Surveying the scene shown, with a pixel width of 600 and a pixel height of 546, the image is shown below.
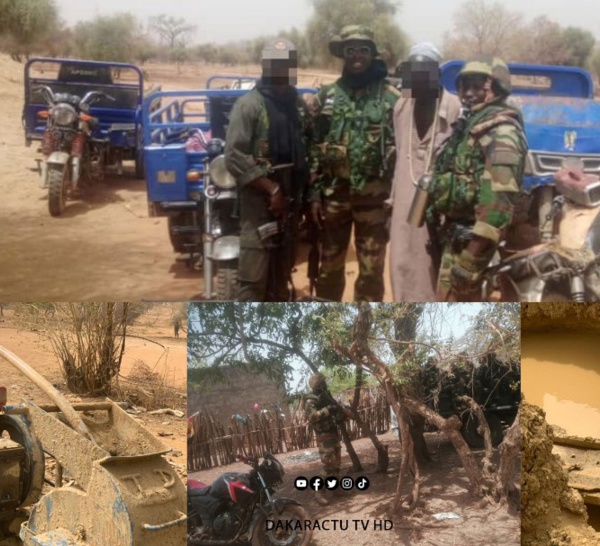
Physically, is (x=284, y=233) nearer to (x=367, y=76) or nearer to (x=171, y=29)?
(x=367, y=76)

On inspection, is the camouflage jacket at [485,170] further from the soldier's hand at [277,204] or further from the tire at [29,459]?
the tire at [29,459]

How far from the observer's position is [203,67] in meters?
4.96

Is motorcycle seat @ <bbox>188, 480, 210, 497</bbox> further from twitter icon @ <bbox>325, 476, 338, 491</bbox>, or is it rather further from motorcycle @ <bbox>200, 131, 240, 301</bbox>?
motorcycle @ <bbox>200, 131, 240, 301</bbox>

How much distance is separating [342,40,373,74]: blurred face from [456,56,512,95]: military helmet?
48 centimetres

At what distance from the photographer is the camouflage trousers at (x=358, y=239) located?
5.05m

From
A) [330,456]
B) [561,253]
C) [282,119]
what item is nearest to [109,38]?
[282,119]

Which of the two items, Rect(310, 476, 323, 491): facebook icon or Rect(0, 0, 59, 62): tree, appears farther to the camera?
Rect(0, 0, 59, 62): tree

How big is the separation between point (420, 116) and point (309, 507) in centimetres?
205

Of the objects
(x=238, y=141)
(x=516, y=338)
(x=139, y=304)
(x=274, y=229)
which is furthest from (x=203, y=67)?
(x=516, y=338)

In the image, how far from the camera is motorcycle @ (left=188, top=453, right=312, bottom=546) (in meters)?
4.52

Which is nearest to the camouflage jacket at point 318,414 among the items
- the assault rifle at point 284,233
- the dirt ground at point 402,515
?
the dirt ground at point 402,515

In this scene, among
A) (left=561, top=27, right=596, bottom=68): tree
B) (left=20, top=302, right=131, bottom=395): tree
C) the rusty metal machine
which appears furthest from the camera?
(left=20, top=302, right=131, bottom=395): tree

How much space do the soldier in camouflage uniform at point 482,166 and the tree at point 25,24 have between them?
2.14 m

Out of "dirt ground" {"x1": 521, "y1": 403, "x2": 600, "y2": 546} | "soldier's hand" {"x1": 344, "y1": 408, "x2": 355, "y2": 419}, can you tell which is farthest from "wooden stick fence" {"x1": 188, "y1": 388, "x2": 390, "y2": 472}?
"dirt ground" {"x1": 521, "y1": 403, "x2": 600, "y2": 546}
